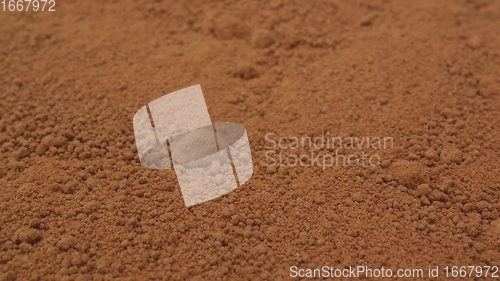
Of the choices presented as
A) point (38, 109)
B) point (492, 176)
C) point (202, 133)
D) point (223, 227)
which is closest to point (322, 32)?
point (202, 133)

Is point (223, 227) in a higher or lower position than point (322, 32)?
lower

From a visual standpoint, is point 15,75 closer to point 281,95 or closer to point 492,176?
point 281,95

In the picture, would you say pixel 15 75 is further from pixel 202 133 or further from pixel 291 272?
pixel 291 272

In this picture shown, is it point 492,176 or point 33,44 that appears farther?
point 33,44

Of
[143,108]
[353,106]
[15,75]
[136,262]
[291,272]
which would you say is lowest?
[291,272]

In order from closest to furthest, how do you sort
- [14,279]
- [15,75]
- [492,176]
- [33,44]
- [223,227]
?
[14,279], [223,227], [492,176], [15,75], [33,44]

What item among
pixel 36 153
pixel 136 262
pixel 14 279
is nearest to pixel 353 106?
pixel 136 262

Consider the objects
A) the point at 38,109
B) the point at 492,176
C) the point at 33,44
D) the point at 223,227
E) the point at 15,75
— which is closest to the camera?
the point at 223,227
